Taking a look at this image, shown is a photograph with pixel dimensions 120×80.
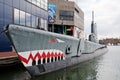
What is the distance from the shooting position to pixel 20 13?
36.0m

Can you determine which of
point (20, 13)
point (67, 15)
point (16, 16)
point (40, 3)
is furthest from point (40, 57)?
point (67, 15)

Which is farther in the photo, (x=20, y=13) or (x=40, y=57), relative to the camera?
(x=20, y=13)

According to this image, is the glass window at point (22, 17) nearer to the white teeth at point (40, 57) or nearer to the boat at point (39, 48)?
the boat at point (39, 48)

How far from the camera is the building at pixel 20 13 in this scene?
105ft

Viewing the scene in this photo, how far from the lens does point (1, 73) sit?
2447cm

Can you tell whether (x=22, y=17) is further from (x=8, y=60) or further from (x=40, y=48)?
(x=40, y=48)

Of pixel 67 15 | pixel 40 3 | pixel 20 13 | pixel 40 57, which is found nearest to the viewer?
pixel 40 57

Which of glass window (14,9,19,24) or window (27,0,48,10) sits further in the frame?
window (27,0,48,10)

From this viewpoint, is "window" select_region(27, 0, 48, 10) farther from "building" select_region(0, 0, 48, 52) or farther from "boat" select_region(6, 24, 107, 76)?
"boat" select_region(6, 24, 107, 76)

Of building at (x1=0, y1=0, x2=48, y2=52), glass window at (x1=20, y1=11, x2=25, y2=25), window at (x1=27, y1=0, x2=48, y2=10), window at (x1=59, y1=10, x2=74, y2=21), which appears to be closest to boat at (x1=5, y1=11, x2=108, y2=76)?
building at (x1=0, y1=0, x2=48, y2=52)

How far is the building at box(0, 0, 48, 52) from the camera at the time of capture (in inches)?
1265

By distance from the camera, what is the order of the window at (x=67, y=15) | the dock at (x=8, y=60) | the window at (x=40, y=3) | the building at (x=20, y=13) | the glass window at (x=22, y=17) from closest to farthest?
the dock at (x=8, y=60) < the building at (x=20, y=13) < the glass window at (x=22, y=17) < the window at (x=40, y=3) < the window at (x=67, y=15)

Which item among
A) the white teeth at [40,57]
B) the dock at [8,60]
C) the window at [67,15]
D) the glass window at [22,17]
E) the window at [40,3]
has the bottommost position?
the dock at [8,60]

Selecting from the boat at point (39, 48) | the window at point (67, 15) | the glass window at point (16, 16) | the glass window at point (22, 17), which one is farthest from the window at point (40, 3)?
the window at point (67, 15)
